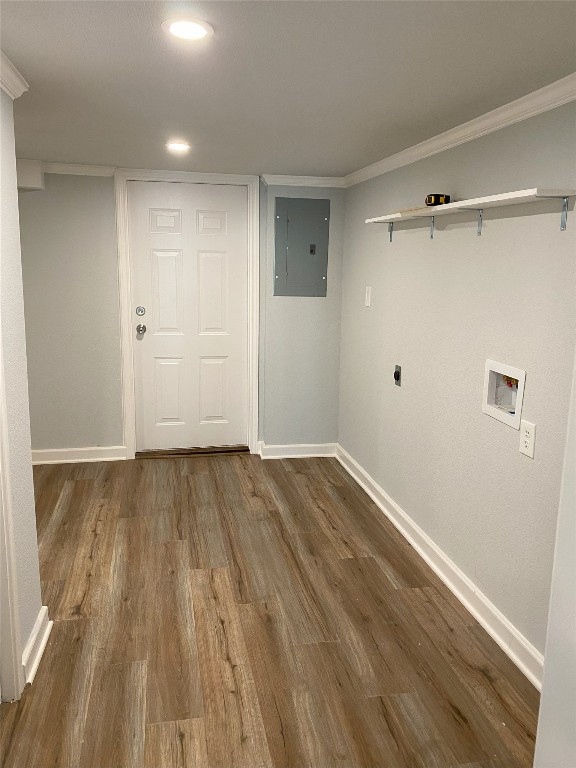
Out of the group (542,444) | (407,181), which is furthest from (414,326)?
(542,444)

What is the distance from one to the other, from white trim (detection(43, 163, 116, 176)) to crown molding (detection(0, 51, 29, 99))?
213 centimetres

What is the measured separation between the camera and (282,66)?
6.24ft

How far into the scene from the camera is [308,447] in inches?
191

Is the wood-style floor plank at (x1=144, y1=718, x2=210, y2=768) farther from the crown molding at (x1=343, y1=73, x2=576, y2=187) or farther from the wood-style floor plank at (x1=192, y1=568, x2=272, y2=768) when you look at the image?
the crown molding at (x1=343, y1=73, x2=576, y2=187)

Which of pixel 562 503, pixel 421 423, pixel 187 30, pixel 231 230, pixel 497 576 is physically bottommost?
pixel 497 576


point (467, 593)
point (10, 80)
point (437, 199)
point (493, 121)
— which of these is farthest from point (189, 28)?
point (467, 593)

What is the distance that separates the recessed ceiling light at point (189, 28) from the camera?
1571 millimetres

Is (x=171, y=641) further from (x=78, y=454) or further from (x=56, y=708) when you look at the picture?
(x=78, y=454)

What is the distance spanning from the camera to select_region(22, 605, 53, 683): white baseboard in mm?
2232

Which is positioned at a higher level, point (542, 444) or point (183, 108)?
point (183, 108)

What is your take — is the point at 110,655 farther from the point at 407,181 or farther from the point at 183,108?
the point at 407,181

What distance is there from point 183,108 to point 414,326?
164 centimetres

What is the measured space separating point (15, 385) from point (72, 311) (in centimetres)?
243

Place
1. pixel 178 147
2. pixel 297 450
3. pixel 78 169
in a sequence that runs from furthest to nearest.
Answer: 1. pixel 297 450
2. pixel 78 169
3. pixel 178 147
